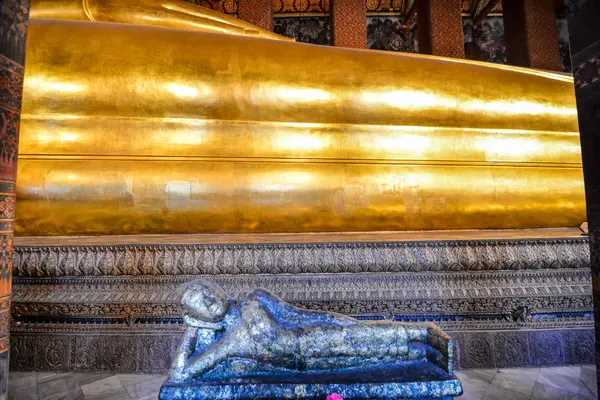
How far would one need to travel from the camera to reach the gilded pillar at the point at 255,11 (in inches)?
205

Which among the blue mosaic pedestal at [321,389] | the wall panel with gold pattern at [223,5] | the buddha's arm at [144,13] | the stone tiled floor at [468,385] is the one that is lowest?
Result: the stone tiled floor at [468,385]

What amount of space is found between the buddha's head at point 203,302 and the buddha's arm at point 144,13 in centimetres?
191

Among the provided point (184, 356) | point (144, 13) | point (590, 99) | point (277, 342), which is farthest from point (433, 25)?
point (184, 356)

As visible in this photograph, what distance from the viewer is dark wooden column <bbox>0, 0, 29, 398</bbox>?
3.00 feet

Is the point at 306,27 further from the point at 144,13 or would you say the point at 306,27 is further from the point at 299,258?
the point at 299,258

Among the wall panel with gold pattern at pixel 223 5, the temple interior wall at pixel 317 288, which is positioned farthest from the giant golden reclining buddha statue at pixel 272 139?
the wall panel with gold pattern at pixel 223 5

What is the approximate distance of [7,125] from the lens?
933 mm

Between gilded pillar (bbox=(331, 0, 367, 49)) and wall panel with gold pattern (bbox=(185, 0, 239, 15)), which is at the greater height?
wall panel with gold pattern (bbox=(185, 0, 239, 15))

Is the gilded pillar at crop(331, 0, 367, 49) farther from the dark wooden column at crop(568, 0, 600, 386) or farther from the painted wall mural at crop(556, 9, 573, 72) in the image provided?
the dark wooden column at crop(568, 0, 600, 386)

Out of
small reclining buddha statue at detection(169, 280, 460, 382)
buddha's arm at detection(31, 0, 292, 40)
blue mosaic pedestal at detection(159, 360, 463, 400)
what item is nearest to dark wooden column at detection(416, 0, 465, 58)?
buddha's arm at detection(31, 0, 292, 40)

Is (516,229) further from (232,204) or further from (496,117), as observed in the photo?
(232,204)

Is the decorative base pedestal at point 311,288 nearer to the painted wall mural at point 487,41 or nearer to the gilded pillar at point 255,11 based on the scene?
the gilded pillar at point 255,11

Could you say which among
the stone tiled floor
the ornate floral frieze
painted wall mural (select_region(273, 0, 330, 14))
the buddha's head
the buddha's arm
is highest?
painted wall mural (select_region(273, 0, 330, 14))

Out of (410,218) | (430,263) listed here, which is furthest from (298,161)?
(430,263)
